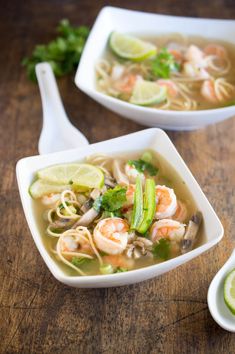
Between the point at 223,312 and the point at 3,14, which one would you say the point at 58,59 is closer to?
the point at 3,14

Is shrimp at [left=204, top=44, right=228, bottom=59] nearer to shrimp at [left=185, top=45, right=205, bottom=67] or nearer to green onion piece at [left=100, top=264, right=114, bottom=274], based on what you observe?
shrimp at [left=185, top=45, right=205, bottom=67]

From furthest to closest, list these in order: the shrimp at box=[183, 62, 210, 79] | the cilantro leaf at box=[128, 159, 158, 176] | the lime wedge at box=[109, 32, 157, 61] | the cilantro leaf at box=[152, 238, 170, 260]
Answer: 1. the lime wedge at box=[109, 32, 157, 61]
2. the shrimp at box=[183, 62, 210, 79]
3. the cilantro leaf at box=[128, 159, 158, 176]
4. the cilantro leaf at box=[152, 238, 170, 260]

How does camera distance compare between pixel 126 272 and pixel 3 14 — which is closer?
pixel 126 272

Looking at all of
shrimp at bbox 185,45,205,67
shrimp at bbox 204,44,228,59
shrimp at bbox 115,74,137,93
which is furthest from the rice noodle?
shrimp at bbox 204,44,228,59

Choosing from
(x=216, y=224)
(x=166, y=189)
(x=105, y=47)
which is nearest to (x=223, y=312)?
(x=216, y=224)

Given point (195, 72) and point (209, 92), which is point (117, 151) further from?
point (195, 72)

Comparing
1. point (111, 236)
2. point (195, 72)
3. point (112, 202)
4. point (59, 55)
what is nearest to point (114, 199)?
point (112, 202)
